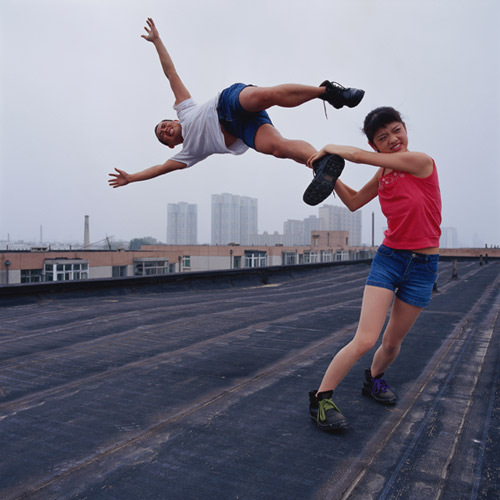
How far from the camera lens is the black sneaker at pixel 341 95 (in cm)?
274

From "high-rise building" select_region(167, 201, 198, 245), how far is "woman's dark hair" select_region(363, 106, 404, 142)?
4204 inches

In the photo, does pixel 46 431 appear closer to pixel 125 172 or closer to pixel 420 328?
pixel 125 172

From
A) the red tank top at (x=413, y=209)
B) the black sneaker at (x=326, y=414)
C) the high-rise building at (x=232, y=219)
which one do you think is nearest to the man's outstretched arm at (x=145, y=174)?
the red tank top at (x=413, y=209)

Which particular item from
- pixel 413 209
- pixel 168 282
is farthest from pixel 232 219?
pixel 413 209

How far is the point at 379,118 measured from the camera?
2529 mm

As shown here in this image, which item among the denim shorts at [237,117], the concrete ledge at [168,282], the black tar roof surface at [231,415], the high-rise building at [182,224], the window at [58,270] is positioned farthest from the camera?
the high-rise building at [182,224]

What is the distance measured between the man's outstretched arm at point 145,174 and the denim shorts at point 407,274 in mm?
1817

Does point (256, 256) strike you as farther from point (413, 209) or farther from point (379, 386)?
point (413, 209)

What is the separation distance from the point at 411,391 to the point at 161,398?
178 cm

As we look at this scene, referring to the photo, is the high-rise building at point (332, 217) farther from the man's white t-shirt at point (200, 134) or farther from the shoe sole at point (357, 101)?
the shoe sole at point (357, 101)

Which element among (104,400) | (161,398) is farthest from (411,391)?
(104,400)

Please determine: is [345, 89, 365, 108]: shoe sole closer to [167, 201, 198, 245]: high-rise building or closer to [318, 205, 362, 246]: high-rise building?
[167, 201, 198, 245]: high-rise building

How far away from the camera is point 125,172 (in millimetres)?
3816

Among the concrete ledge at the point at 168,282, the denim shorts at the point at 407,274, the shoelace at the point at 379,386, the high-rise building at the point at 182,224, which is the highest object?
the high-rise building at the point at 182,224
